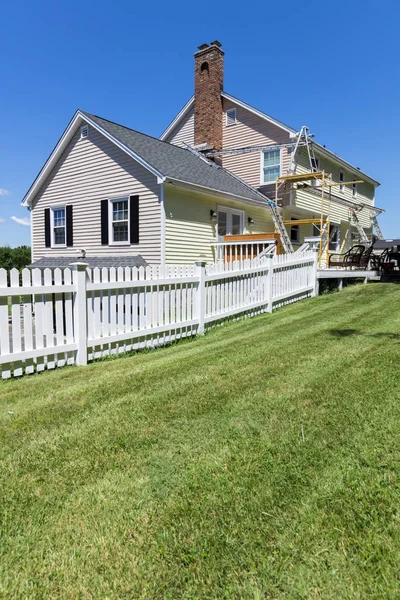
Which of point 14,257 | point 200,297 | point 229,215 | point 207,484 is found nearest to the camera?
point 207,484

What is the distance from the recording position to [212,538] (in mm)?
1940

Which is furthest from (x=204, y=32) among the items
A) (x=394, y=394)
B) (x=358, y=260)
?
(x=394, y=394)

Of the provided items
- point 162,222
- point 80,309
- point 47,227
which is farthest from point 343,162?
point 80,309

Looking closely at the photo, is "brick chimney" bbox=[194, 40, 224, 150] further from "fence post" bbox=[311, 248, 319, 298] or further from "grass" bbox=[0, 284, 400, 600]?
"grass" bbox=[0, 284, 400, 600]

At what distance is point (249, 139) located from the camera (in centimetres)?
1855

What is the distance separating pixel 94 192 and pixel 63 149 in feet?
8.81

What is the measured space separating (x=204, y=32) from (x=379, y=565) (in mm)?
21649

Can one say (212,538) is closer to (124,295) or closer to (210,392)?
(210,392)

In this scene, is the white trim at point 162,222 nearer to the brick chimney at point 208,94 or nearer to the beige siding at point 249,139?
the beige siding at point 249,139

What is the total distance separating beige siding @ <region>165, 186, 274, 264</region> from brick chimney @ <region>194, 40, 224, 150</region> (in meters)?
6.29

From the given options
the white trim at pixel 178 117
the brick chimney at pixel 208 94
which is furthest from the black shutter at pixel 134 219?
the white trim at pixel 178 117

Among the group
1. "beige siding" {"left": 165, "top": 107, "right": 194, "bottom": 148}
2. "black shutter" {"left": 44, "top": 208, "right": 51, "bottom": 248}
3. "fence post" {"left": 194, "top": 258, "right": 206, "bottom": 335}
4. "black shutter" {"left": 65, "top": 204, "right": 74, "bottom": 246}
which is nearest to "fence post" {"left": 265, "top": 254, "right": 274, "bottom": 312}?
"fence post" {"left": 194, "top": 258, "right": 206, "bottom": 335}

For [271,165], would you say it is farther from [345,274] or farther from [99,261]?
[99,261]

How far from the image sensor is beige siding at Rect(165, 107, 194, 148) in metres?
20.3
